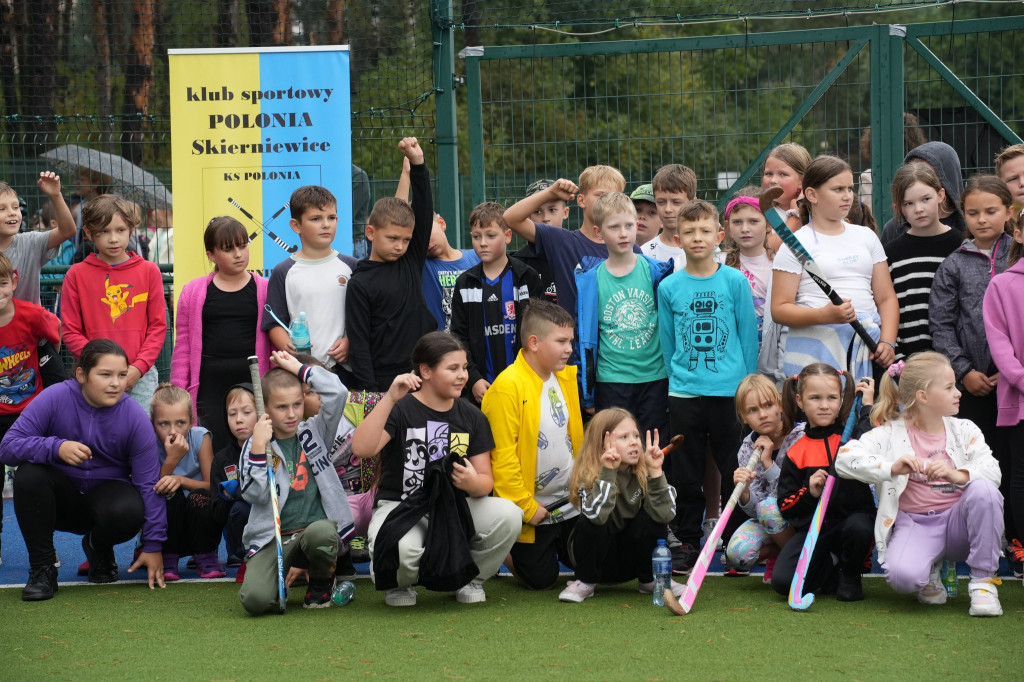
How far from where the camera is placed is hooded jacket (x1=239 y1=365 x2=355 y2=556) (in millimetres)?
4910

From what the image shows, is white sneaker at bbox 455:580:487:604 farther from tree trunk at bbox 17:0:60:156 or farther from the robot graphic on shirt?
tree trunk at bbox 17:0:60:156

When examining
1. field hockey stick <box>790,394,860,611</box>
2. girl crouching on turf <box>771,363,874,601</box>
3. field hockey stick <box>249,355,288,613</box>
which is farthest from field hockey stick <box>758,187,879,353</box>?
field hockey stick <box>249,355,288,613</box>

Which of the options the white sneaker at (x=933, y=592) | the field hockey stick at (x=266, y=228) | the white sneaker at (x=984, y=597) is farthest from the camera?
the field hockey stick at (x=266, y=228)

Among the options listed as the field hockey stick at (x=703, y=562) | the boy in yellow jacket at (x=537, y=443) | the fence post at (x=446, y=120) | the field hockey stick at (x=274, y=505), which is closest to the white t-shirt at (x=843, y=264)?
the field hockey stick at (x=703, y=562)

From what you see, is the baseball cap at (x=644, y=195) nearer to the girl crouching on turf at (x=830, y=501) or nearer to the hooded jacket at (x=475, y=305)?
the hooded jacket at (x=475, y=305)

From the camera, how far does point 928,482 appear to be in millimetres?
4684

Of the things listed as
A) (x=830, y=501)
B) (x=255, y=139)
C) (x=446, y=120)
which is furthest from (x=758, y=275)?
(x=255, y=139)

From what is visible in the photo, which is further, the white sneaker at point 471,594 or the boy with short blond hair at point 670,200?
the boy with short blond hair at point 670,200

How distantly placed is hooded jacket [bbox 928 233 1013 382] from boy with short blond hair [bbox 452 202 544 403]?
1860 mm

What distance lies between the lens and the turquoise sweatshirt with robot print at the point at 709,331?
17.5 feet

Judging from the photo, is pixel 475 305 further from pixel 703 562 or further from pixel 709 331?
pixel 703 562

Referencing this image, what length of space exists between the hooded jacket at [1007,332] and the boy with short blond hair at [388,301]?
2.52 m

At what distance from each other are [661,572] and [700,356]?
3.63ft

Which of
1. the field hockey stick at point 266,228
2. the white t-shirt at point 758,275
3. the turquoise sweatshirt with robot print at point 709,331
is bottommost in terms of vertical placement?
the turquoise sweatshirt with robot print at point 709,331
